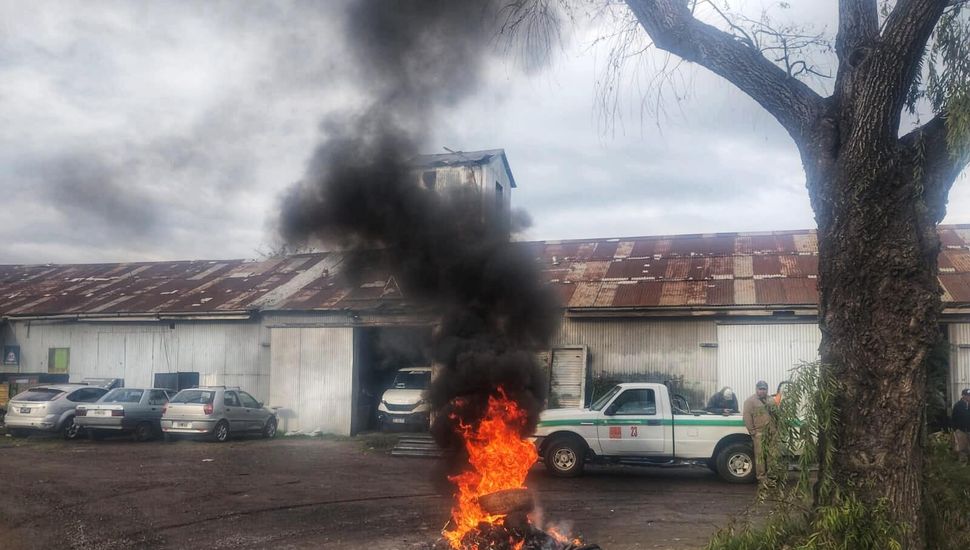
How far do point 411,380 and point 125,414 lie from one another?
725 cm

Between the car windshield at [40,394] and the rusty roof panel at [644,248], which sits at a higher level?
the rusty roof panel at [644,248]

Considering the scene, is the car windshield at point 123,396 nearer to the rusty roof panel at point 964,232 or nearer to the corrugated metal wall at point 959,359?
the corrugated metal wall at point 959,359

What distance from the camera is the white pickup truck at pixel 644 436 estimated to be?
1277 cm

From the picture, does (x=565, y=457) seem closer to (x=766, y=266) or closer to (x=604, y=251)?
(x=766, y=266)

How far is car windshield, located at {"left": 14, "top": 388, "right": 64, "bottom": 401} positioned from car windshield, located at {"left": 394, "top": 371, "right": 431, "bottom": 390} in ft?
28.6

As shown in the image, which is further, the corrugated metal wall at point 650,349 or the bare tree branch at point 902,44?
the corrugated metal wall at point 650,349

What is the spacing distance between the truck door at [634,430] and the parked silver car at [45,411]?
538 inches

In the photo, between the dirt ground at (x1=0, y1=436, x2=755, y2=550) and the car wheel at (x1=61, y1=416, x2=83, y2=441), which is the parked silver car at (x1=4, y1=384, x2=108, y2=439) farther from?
the dirt ground at (x1=0, y1=436, x2=755, y2=550)

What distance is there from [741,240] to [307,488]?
51.6ft

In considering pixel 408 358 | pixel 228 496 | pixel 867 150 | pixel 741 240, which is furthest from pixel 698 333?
pixel 867 150

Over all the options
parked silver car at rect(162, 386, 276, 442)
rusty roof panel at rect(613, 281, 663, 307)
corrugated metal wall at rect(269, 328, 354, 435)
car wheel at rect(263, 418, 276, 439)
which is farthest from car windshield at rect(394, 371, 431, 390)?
rusty roof panel at rect(613, 281, 663, 307)

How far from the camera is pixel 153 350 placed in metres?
23.0

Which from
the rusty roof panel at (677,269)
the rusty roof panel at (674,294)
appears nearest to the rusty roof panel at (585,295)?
the rusty roof panel at (674,294)

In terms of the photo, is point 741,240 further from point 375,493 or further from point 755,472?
point 375,493
